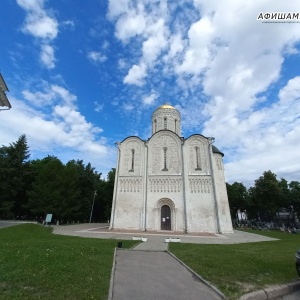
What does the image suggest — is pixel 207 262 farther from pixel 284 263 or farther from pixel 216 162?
pixel 216 162

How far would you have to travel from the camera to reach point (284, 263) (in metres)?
8.25

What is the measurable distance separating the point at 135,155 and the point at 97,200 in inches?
888

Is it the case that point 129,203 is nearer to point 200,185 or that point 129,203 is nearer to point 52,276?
point 200,185

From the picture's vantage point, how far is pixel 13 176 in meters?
33.7

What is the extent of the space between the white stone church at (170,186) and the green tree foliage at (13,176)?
16.6m

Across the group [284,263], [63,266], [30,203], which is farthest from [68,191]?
[284,263]

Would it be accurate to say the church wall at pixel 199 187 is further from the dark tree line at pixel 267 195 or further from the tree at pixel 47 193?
the tree at pixel 47 193

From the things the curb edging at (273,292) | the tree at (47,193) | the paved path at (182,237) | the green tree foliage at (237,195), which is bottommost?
the curb edging at (273,292)

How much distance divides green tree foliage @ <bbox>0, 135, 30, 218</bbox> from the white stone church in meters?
16.6

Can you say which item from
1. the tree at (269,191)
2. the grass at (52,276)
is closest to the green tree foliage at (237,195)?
the tree at (269,191)

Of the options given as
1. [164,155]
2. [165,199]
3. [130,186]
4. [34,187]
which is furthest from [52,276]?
[34,187]

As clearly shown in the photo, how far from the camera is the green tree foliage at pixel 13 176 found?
31734 mm

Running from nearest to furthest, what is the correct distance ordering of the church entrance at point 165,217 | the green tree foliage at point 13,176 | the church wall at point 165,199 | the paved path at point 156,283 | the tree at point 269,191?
the paved path at point 156,283
the church wall at point 165,199
the church entrance at point 165,217
the green tree foliage at point 13,176
the tree at point 269,191

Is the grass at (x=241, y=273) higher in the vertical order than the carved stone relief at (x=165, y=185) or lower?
lower
